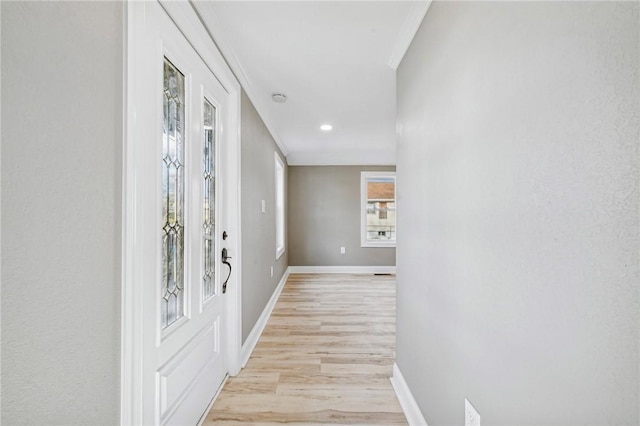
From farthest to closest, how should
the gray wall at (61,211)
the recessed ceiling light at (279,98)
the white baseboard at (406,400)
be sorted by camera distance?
the recessed ceiling light at (279,98) < the white baseboard at (406,400) < the gray wall at (61,211)

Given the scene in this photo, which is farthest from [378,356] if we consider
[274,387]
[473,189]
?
[473,189]

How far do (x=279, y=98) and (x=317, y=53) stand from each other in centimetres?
84

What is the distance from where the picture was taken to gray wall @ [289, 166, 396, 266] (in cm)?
577

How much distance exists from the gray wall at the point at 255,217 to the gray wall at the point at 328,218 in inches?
78.9

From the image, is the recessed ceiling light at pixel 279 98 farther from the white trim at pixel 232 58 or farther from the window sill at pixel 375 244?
the window sill at pixel 375 244

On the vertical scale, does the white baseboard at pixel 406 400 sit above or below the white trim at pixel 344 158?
below

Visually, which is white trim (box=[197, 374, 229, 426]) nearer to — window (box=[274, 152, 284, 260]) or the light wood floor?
the light wood floor

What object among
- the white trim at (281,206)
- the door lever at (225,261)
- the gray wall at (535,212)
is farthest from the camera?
the white trim at (281,206)

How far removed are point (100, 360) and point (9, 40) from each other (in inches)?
34.3

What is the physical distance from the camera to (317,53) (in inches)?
75.0

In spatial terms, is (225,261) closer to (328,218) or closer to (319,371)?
(319,371)

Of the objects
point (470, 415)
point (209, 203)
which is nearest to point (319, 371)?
point (470, 415)

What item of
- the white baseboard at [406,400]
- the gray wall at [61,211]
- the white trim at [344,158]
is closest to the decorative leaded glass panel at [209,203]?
the gray wall at [61,211]

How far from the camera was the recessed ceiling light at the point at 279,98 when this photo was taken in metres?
2.61
